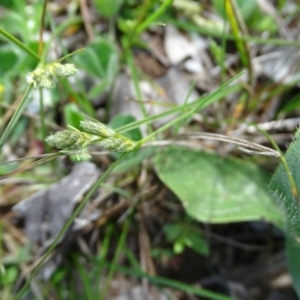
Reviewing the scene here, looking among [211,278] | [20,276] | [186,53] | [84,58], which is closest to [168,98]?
[186,53]

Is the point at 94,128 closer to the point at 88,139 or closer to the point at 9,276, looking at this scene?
the point at 88,139

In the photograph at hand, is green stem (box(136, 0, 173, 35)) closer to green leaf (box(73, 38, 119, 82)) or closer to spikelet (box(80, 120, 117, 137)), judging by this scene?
green leaf (box(73, 38, 119, 82))

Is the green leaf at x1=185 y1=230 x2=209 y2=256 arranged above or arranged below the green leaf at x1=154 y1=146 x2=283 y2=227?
below

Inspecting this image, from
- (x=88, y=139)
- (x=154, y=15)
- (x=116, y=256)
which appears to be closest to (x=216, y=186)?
(x=116, y=256)

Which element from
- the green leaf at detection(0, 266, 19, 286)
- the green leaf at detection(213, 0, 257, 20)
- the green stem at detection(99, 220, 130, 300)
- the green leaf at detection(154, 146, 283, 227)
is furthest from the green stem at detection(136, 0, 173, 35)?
the green leaf at detection(0, 266, 19, 286)

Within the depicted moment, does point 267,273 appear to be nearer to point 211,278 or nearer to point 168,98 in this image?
point 211,278

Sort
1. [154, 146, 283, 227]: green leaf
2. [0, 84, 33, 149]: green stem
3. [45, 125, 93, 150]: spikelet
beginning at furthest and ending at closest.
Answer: [154, 146, 283, 227]: green leaf, [0, 84, 33, 149]: green stem, [45, 125, 93, 150]: spikelet

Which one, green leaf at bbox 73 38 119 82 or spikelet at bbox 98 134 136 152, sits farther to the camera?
green leaf at bbox 73 38 119 82
